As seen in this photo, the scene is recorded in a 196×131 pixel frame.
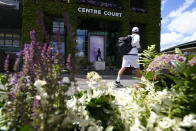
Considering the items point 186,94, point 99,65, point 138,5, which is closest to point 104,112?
point 186,94

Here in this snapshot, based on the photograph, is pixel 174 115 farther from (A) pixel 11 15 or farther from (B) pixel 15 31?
(B) pixel 15 31

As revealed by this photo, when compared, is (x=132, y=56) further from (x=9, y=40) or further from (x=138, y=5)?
(x=9, y=40)

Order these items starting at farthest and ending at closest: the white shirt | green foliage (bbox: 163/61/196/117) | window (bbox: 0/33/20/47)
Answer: window (bbox: 0/33/20/47) < the white shirt < green foliage (bbox: 163/61/196/117)

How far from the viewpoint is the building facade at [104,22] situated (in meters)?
17.3

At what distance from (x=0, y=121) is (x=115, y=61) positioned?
Answer: 1999 centimetres

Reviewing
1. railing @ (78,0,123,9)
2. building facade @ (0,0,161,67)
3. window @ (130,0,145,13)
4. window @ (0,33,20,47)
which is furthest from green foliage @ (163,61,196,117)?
window @ (0,33,20,47)

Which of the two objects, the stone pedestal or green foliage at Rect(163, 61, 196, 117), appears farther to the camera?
the stone pedestal

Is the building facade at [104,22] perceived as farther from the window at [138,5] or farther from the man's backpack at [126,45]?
the man's backpack at [126,45]

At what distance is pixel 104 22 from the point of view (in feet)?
65.5

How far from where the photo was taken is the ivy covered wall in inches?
615

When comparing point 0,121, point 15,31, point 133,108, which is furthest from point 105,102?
point 15,31

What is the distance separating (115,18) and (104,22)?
5.25ft

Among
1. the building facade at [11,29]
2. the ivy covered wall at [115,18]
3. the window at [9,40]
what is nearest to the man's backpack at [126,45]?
the ivy covered wall at [115,18]

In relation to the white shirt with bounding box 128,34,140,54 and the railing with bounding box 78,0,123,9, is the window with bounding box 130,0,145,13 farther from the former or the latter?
the white shirt with bounding box 128,34,140,54
